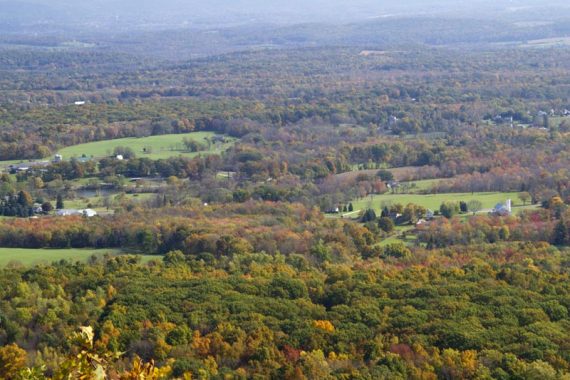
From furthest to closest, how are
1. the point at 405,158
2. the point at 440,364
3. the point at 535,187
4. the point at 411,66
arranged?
the point at 411,66 → the point at 405,158 → the point at 535,187 → the point at 440,364

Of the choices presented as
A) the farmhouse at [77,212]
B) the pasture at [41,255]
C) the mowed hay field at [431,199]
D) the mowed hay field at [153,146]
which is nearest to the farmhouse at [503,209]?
the mowed hay field at [431,199]

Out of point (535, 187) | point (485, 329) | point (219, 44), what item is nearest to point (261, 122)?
point (535, 187)

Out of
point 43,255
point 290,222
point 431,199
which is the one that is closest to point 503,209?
point 431,199

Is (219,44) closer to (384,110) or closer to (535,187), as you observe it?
(384,110)

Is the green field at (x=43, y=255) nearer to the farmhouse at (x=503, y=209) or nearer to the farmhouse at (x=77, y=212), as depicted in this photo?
the farmhouse at (x=77, y=212)

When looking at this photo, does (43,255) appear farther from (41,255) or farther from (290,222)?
(290,222)

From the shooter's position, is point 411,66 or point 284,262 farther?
point 411,66

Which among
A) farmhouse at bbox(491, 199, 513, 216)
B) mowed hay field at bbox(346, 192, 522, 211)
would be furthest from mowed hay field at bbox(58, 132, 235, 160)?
farmhouse at bbox(491, 199, 513, 216)
